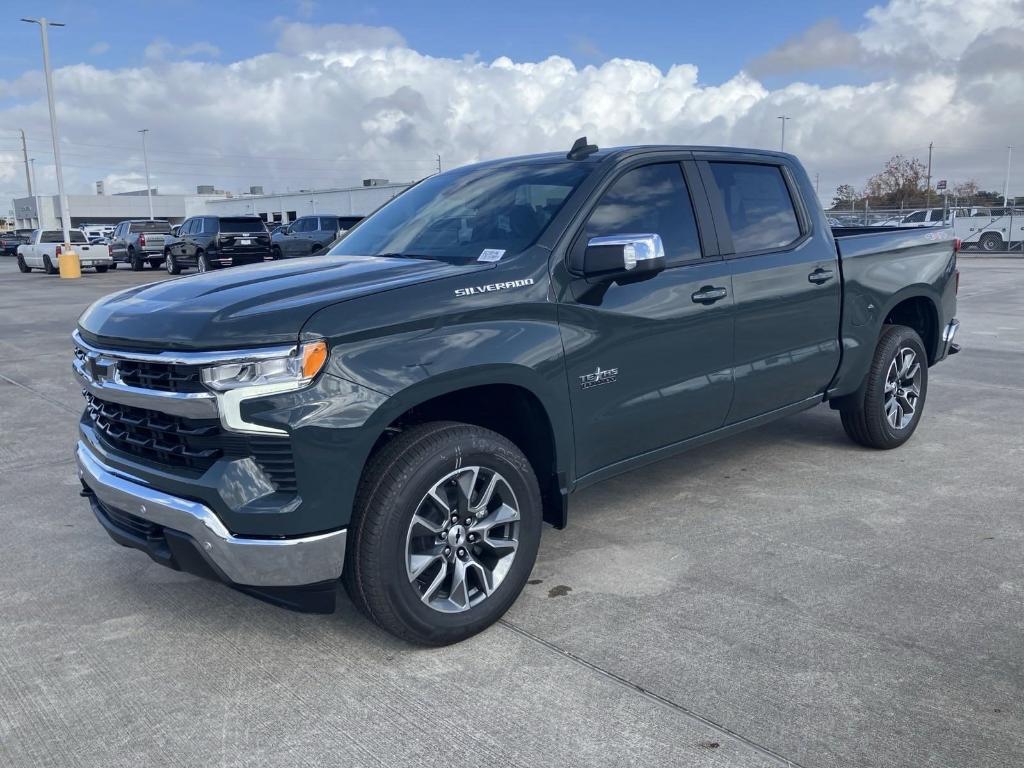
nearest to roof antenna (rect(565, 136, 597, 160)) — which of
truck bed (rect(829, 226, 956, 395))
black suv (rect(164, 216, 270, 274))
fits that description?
truck bed (rect(829, 226, 956, 395))

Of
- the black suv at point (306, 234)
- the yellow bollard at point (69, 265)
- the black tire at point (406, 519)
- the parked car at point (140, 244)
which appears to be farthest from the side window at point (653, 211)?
the yellow bollard at point (69, 265)

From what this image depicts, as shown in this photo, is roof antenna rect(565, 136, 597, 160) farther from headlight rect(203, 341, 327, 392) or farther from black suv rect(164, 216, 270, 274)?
black suv rect(164, 216, 270, 274)

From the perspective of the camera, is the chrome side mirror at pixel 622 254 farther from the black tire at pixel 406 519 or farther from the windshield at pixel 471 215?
the black tire at pixel 406 519

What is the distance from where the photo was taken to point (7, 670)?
3348 millimetres

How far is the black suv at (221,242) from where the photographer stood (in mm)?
25000

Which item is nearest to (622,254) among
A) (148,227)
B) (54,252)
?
(148,227)

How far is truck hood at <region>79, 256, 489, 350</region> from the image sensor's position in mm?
3018

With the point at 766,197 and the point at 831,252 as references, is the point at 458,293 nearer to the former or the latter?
the point at 766,197

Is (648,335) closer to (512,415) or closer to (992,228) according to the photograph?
(512,415)

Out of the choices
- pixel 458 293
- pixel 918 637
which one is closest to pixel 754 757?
pixel 918 637

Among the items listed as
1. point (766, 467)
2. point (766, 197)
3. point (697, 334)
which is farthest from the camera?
point (766, 467)

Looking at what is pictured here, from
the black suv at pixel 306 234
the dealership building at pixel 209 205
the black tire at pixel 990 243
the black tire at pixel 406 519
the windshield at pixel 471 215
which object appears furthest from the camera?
the dealership building at pixel 209 205

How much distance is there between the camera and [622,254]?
3.60 meters

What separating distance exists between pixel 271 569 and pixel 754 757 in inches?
64.8
